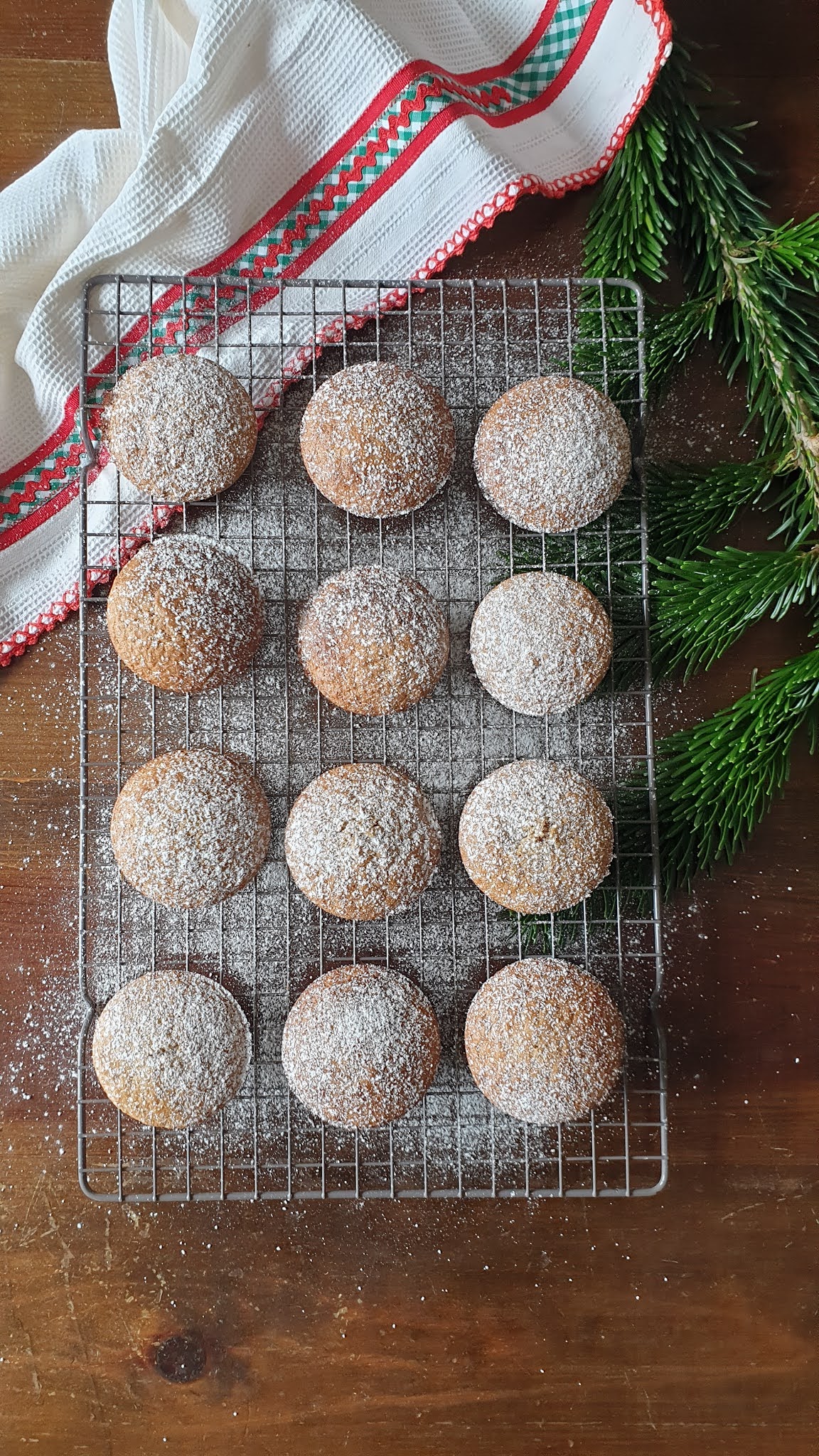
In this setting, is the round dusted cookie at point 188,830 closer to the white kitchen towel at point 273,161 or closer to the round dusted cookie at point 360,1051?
the round dusted cookie at point 360,1051

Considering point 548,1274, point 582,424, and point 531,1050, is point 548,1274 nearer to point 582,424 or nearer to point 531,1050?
point 531,1050

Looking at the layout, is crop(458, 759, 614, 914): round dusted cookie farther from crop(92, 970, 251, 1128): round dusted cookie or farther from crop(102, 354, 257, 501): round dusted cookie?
crop(102, 354, 257, 501): round dusted cookie

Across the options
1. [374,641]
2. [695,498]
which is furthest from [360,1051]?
[695,498]

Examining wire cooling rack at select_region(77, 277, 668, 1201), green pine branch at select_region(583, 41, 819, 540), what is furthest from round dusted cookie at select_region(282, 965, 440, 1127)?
green pine branch at select_region(583, 41, 819, 540)

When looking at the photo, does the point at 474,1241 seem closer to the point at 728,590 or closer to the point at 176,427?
the point at 728,590

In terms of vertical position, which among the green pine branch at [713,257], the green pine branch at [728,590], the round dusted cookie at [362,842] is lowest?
the round dusted cookie at [362,842]

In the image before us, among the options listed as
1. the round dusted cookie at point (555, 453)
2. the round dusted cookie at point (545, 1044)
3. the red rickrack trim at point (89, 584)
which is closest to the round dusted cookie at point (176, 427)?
the red rickrack trim at point (89, 584)
